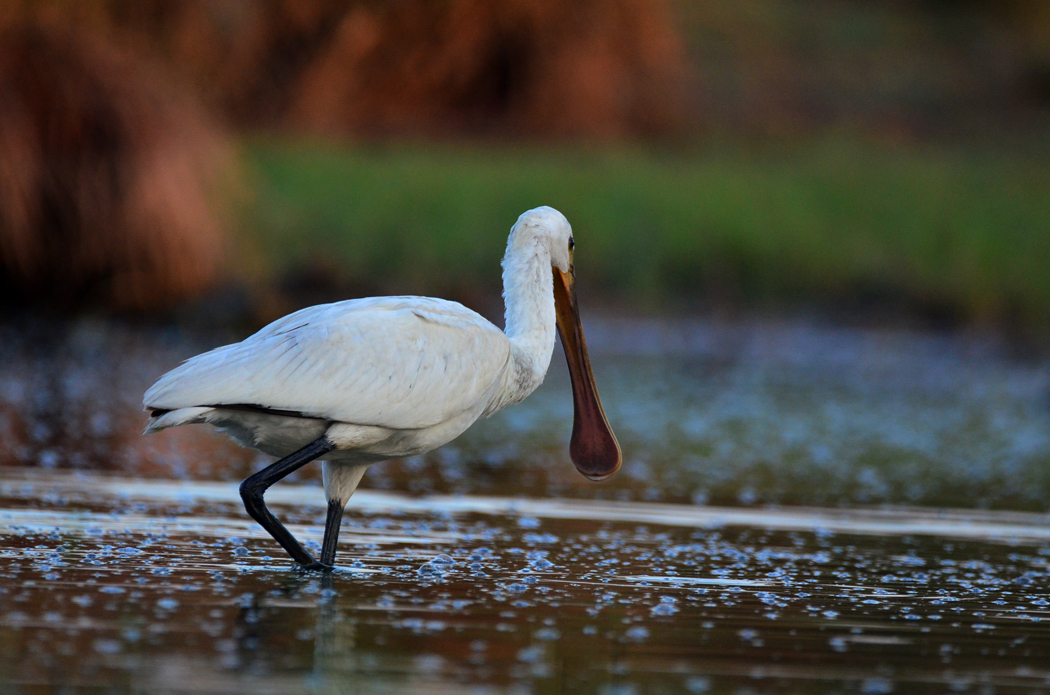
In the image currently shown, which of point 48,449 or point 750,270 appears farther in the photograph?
point 750,270

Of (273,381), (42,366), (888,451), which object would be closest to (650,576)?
(273,381)

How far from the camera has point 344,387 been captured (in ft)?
22.1

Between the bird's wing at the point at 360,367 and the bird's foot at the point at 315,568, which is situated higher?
the bird's wing at the point at 360,367

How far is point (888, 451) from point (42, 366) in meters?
7.89

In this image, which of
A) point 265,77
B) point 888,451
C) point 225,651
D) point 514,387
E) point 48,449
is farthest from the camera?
point 265,77

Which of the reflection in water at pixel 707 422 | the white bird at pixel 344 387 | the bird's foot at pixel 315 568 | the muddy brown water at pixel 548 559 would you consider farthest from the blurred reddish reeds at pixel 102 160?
the bird's foot at pixel 315 568

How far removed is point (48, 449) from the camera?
10.6m

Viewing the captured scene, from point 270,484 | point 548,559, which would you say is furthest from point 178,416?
point 548,559

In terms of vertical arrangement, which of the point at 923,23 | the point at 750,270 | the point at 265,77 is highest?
the point at 923,23

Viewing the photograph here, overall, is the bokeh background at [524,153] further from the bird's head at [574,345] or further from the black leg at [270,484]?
the black leg at [270,484]

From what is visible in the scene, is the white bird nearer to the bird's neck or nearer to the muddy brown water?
the bird's neck

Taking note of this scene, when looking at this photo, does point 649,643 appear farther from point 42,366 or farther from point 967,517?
point 42,366

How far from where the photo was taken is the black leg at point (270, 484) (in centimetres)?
677

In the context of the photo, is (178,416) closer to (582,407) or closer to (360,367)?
(360,367)
